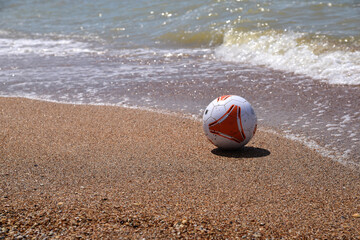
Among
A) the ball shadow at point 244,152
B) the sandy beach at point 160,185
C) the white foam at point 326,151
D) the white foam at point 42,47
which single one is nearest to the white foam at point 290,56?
the white foam at point 326,151

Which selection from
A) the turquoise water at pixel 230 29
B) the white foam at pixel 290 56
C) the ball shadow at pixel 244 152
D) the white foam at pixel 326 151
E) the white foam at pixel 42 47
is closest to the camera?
the white foam at pixel 326 151

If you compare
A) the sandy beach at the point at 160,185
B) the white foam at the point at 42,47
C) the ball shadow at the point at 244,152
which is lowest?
the white foam at the point at 42,47

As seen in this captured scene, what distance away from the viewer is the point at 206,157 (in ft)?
15.9

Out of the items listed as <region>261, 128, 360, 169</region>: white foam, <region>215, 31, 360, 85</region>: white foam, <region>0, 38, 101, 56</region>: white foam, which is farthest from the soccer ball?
<region>0, 38, 101, 56</region>: white foam

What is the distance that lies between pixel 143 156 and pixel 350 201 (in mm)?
2090

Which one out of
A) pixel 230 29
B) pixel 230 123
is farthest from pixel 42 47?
pixel 230 123

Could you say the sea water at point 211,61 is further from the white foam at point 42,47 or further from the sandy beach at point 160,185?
the sandy beach at point 160,185

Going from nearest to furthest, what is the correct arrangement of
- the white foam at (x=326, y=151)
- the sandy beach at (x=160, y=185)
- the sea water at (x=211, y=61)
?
the sandy beach at (x=160, y=185)
the white foam at (x=326, y=151)
the sea water at (x=211, y=61)

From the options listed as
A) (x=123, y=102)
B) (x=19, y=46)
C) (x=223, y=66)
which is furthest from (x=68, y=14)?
(x=123, y=102)

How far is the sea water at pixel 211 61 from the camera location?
6637 millimetres

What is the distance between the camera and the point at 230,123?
4.93 metres

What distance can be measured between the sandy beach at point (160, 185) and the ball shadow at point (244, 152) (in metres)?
0.01

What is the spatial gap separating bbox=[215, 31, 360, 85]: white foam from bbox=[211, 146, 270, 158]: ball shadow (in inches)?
130

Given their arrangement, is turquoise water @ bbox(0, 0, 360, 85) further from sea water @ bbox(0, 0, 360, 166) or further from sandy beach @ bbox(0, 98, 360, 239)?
sandy beach @ bbox(0, 98, 360, 239)
